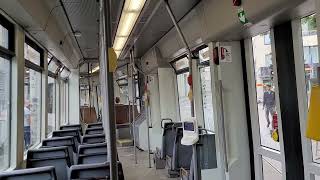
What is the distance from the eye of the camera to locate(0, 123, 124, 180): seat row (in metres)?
2.24

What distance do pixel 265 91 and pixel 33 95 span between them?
3.92 m

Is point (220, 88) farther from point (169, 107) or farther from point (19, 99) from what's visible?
point (169, 107)

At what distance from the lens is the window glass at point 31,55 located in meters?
4.40

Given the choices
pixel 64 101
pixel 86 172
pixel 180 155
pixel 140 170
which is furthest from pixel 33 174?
pixel 64 101

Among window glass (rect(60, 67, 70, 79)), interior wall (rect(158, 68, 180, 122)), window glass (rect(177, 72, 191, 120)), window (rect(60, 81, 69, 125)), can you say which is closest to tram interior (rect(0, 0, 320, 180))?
window glass (rect(177, 72, 191, 120))

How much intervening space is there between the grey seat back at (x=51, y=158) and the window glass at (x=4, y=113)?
1.99ft

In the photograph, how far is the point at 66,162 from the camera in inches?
130

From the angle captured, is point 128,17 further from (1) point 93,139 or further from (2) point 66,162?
(1) point 93,139

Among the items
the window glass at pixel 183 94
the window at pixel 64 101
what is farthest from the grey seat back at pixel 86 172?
the window at pixel 64 101

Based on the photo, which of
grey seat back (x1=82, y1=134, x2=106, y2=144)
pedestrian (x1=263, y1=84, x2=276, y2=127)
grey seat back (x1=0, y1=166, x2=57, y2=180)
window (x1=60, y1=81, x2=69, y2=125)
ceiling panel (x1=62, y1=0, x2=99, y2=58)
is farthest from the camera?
window (x1=60, y1=81, x2=69, y2=125)

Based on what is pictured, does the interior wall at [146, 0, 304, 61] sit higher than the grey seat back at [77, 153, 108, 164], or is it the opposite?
the interior wall at [146, 0, 304, 61]

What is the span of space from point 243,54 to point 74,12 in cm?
248

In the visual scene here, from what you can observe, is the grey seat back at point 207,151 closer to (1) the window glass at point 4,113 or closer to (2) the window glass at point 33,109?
(1) the window glass at point 4,113

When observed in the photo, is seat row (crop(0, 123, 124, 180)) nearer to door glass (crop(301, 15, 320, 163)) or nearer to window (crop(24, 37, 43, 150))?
window (crop(24, 37, 43, 150))
